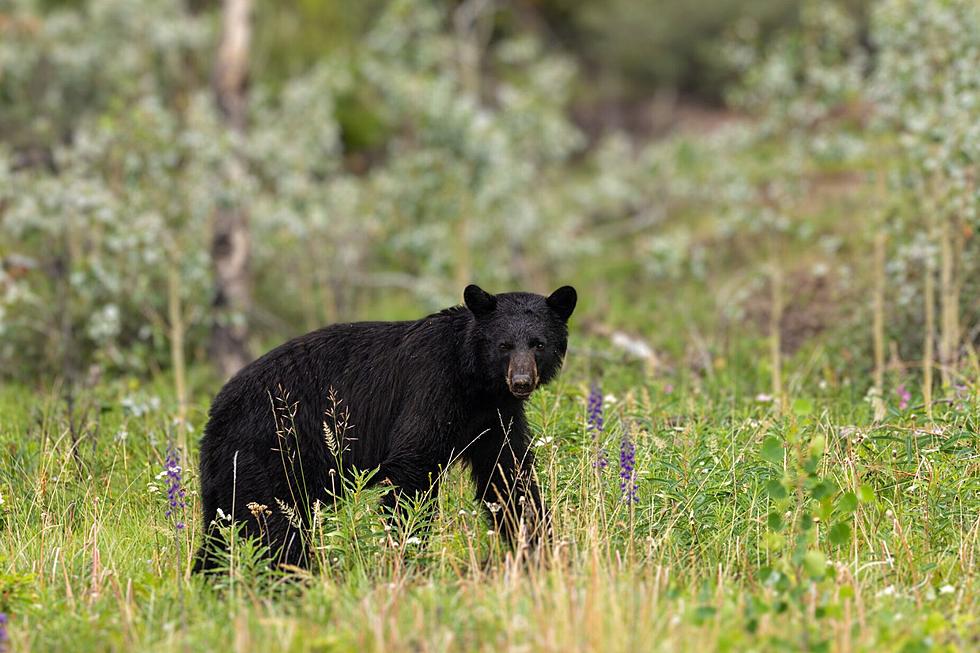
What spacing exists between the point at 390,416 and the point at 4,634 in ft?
6.96

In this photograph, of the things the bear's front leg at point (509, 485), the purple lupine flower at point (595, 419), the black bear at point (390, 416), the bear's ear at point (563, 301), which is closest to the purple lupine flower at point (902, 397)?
the purple lupine flower at point (595, 419)

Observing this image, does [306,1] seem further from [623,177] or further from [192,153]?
[192,153]

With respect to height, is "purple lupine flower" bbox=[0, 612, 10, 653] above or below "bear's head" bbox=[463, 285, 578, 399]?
below

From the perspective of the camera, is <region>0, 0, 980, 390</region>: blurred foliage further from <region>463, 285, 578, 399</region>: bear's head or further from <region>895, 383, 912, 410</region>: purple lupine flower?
<region>463, 285, 578, 399</region>: bear's head

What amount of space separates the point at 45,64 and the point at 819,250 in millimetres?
13260

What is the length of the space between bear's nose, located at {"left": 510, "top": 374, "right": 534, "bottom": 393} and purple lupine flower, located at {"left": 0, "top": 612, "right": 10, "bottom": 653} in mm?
2333

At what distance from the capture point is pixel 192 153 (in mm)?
11969

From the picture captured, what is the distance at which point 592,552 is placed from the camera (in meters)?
4.43

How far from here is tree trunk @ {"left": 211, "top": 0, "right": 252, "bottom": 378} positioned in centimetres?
1141

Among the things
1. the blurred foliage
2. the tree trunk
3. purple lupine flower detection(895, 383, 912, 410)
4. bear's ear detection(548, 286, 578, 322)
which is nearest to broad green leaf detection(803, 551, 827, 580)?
bear's ear detection(548, 286, 578, 322)

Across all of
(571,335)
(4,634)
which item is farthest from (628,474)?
(571,335)

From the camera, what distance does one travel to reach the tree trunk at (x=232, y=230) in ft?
37.4

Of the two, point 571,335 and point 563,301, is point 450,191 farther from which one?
point 563,301

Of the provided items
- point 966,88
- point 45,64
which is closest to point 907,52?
point 966,88
